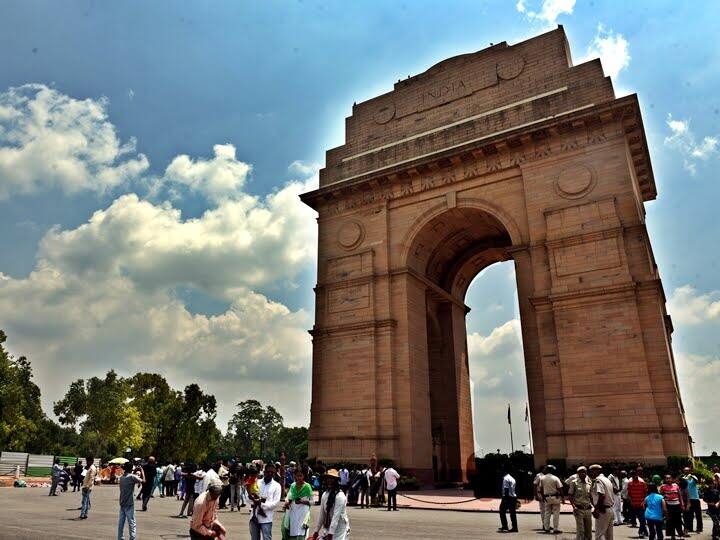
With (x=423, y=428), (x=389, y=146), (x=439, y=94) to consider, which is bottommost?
(x=423, y=428)

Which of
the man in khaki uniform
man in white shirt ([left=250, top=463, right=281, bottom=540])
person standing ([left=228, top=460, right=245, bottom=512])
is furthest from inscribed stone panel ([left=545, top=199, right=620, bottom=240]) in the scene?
man in white shirt ([left=250, top=463, right=281, bottom=540])

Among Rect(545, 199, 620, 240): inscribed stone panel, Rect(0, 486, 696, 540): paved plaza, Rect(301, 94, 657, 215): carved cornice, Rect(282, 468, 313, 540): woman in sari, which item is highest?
Rect(301, 94, 657, 215): carved cornice

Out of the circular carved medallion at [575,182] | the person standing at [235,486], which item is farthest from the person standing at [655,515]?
the circular carved medallion at [575,182]

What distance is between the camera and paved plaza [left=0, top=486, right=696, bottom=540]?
37.2ft

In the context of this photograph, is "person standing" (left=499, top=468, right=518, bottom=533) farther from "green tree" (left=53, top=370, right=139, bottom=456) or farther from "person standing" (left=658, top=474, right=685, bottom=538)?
"green tree" (left=53, top=370, right=139, bottom=456)

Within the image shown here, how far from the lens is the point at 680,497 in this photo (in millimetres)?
11859

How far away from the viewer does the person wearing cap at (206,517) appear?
640 centimetres

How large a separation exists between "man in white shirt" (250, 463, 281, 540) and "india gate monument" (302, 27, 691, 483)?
48.4 ft

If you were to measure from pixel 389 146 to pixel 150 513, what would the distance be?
20.2 metres

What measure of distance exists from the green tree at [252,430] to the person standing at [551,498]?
112748 millimetres

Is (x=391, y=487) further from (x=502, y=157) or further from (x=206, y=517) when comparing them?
(x=502, y=157)

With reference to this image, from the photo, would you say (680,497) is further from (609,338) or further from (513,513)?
(609,338)

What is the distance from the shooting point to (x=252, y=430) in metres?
123

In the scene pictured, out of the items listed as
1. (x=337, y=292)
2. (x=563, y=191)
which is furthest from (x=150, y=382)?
(x=563, y=191)
